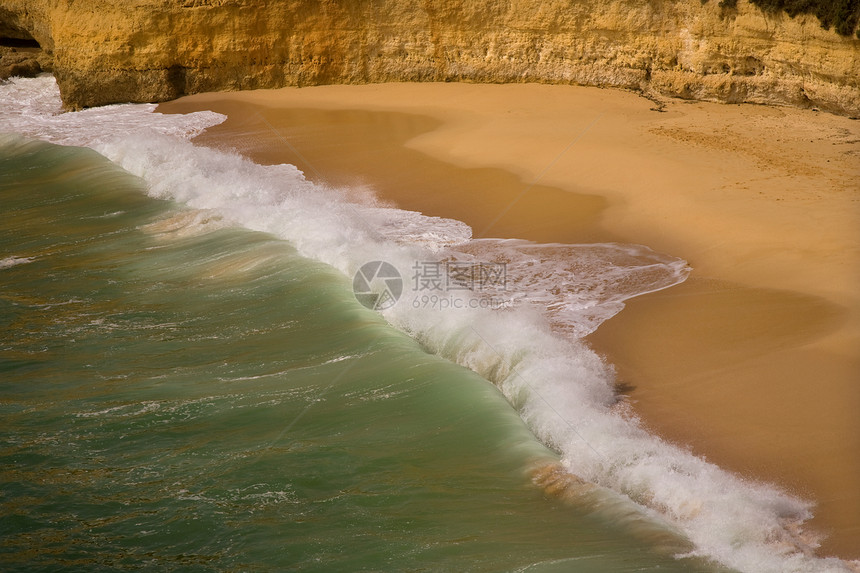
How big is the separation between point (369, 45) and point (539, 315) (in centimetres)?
1101

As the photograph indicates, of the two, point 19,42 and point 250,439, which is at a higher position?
point 19,42

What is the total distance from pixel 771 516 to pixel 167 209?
850cm

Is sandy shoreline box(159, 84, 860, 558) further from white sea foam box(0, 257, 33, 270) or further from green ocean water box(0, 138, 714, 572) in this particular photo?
white sea foam box(0, 257, 33, 270)

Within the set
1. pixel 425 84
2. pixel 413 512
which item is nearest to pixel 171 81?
pixel 425 84

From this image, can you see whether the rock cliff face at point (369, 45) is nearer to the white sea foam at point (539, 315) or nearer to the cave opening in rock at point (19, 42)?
the white sea foam at point (539, 315)

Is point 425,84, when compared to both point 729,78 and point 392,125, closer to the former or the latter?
point 392,125

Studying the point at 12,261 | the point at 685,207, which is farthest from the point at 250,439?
the point at 685,207

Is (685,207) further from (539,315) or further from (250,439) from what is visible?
(250,439)

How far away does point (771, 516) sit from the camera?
4.50 metres

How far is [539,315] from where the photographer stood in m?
7.03

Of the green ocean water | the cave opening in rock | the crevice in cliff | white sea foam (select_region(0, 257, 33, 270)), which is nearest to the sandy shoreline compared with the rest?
the green ocean water

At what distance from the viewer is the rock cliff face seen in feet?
47.8

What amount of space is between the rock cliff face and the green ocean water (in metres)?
8.49

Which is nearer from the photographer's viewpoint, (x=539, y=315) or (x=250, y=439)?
(x=250, y=439)
